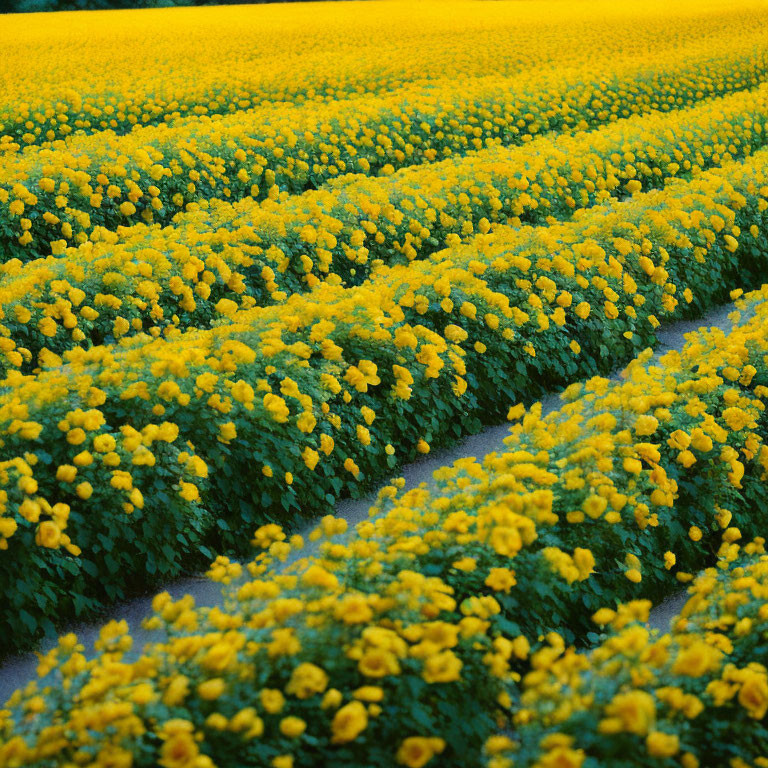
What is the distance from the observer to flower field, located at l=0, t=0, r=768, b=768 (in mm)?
2748

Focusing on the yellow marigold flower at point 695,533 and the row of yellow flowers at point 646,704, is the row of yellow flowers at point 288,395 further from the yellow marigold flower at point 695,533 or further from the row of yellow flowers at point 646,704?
the row of yellow flowers at point 646,704

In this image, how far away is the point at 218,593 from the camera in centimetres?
454

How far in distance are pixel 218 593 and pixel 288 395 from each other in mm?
1185

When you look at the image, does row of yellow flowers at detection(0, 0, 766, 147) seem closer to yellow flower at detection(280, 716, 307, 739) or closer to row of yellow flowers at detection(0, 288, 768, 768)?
row of yellow flowers at detection(0, 288, 768, 768)

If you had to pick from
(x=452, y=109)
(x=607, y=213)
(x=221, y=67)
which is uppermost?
(x=221, y=67)

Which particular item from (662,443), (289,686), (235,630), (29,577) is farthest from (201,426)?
(662,443)

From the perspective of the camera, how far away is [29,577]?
399 centimetres

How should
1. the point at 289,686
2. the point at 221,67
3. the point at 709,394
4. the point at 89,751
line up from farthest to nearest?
the point at 221,67 → the point at 709,394 → the point at 289,686 → the point at 89,751

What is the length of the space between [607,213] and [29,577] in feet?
20.8

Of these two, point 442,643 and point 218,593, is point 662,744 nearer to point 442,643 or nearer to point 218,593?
point 442,643

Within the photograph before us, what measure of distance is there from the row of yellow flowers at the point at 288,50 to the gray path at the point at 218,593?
28.3 feet

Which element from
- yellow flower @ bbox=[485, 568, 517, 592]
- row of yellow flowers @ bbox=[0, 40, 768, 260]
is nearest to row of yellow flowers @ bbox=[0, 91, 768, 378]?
row of yellow flowers @ bbox=[0, 40, 768, 260]

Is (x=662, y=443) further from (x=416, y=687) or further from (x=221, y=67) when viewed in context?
(x=221, y=67)

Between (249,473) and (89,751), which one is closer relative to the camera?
(89,751)
